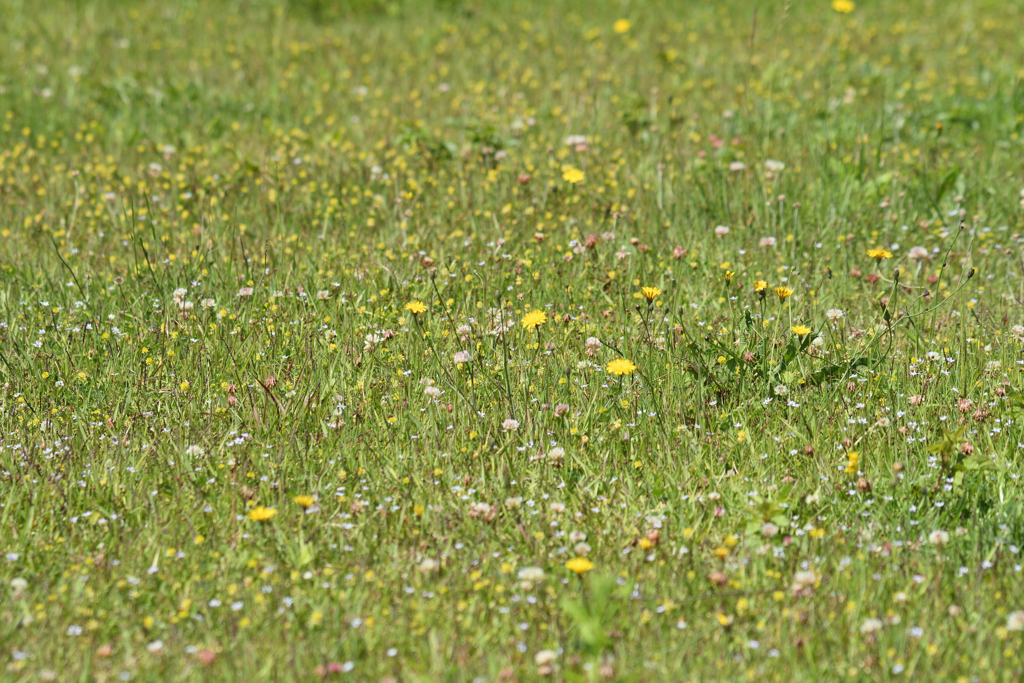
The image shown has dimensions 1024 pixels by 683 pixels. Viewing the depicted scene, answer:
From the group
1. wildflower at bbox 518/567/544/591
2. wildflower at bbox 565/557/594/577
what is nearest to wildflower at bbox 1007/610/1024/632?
wildflower at bbox 565/557/594/577

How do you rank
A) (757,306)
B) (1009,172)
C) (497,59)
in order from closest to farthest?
(757,306), (1009,172), (497,59)

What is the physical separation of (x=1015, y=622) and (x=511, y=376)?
1939 mm

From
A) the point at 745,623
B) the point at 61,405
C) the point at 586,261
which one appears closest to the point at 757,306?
the point at 586,261

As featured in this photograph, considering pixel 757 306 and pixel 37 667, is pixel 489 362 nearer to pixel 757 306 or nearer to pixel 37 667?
pixel 757 306

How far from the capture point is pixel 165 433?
3.57 meters

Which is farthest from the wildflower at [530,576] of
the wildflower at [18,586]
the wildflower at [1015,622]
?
the wildflower at [18,586]

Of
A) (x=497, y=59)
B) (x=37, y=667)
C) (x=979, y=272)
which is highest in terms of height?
(x=497, y=59)

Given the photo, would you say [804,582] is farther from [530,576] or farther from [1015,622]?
[530,576]

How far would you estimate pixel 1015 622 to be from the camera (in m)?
2.56

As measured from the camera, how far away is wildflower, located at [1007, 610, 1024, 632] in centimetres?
255

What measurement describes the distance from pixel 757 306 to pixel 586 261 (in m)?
0.83

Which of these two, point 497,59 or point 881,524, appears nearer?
point 881,524

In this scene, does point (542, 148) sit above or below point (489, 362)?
above

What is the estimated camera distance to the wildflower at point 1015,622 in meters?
2.55
